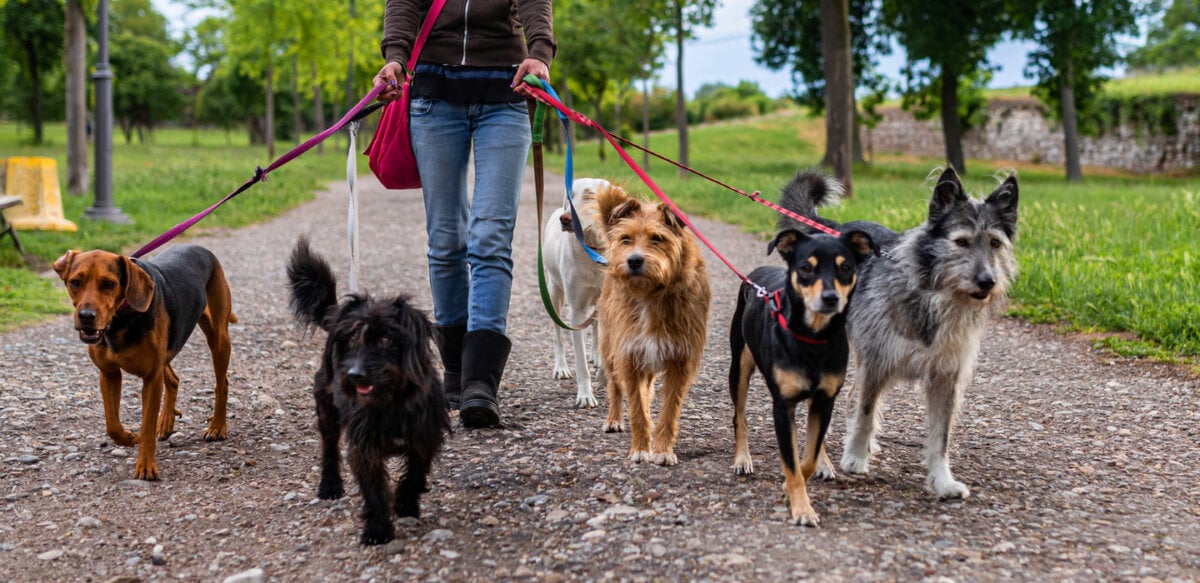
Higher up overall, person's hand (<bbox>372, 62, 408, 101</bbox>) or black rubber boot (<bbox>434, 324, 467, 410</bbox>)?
person's hand (<bbox>372, 62, 408, 101</bbox>)

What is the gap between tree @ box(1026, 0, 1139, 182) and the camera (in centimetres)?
2825

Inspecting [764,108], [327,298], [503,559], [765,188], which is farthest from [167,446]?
[764,108]

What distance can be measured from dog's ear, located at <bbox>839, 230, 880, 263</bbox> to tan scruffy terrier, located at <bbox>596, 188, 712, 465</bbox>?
3.29 ft

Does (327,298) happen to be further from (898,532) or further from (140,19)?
(140,19)

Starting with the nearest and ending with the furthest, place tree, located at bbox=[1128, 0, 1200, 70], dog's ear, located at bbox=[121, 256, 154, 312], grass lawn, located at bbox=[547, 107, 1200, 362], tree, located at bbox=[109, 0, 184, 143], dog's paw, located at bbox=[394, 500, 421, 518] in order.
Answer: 1. dog's paw, located at bbox=[394, 500, 421, 518]
2. dog's ear, located at bbox=[121, 256, 154, 312]
3. grass lawn, located at bbox=[547, 107, 1200, 362]
4. tree, located at bbox=[1128, 0, 1200, 70]
5. tree, located at bbox=[109, 0, 184, 143]

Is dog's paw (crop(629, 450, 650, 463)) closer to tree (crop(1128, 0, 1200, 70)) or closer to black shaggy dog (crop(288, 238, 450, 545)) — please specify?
black shaggy dog (crop(288, 238, 450, 545))

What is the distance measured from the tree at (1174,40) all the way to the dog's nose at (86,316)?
64333 millimetres

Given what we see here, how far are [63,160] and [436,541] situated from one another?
3804 centimetres

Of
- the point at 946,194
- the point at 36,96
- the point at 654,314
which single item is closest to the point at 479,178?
the point at 654,314

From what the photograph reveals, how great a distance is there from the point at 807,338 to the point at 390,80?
268 cm

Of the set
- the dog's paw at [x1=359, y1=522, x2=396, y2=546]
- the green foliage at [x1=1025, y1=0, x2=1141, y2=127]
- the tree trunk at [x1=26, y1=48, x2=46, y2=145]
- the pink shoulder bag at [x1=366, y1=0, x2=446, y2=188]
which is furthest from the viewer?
the tree trunk at [x1=26, y1=48, x2=46, y2=145]

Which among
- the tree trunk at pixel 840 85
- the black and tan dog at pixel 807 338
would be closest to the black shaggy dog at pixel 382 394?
the black and tan dog at pixel 807 338

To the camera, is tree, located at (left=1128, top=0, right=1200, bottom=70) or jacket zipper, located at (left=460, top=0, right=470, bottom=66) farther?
tree, located at (left=1128, top=0, right=1200, bottom=70)

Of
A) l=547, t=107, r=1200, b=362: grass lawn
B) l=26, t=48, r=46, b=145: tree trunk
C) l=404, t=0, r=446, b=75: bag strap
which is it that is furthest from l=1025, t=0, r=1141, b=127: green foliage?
l=26, t=48, r=46, b=145: tree trunk
